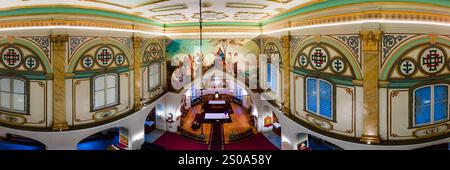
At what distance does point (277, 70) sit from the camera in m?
7.30

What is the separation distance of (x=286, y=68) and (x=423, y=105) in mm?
3115

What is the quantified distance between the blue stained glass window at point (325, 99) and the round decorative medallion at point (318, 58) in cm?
39

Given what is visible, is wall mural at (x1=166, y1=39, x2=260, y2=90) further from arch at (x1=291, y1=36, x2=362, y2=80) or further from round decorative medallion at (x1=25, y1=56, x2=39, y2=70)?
round decorative medallion at (x1=25, y1=56, x2=39, y2=70)

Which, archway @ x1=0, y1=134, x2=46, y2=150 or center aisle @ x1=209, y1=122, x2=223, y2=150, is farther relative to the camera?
center aisle @ x1=209, y1=122, x2=223, y2=150

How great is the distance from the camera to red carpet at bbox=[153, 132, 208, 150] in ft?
30.6

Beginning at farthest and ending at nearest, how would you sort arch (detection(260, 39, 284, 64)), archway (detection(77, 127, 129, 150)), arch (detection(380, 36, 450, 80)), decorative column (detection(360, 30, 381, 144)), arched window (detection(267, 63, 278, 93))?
arched window (detection(267, 63, 278, 93)) → archway (detection(77, 127, 129, 150)) → arch (detection(260, 39, 284, 64)) → decorative column (detection(360, 30, 381, 144)) → arch (detection(380, 36, 450, 80))

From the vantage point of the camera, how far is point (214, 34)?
9719 mm

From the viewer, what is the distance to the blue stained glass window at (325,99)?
16.5ft

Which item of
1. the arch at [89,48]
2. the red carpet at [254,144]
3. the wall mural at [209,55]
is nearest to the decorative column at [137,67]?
the arch at [89,48]

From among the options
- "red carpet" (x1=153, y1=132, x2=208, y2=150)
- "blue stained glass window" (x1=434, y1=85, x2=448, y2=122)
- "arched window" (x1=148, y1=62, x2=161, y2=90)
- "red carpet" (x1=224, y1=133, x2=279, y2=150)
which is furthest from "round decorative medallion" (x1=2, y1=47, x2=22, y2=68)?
"blue stained glass window" (x1=434, y1=85, x2=448, y2=122)

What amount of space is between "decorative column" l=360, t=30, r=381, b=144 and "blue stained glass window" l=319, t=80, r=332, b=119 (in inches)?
32.3

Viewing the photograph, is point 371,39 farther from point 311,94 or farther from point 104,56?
point 104,56

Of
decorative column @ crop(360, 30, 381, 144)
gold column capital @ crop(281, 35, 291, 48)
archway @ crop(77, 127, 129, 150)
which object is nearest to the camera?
decorative column @ crop(360, 30, 381, 144)

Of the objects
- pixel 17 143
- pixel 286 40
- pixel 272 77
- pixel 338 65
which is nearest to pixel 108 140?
pixel 17 143
